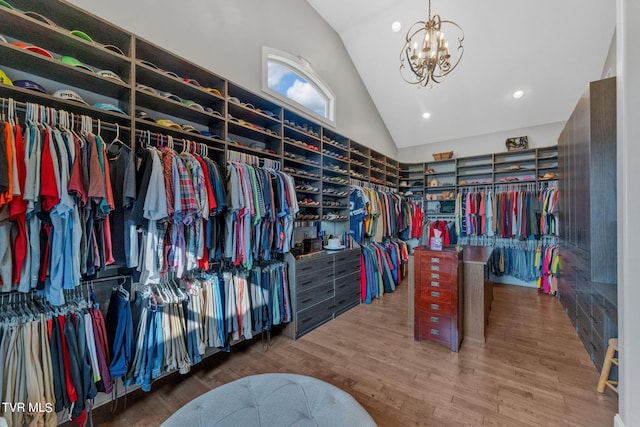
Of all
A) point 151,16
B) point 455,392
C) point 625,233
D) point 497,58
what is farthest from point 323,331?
point 497,58

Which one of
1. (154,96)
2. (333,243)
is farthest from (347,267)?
(154,96)

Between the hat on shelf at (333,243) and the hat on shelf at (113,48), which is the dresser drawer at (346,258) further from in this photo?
the hat on shelf at (113,48)

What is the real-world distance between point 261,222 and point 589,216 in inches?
122

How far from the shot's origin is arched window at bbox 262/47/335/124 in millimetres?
3076

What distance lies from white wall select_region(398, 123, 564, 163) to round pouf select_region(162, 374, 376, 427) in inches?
225

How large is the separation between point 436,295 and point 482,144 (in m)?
4.27

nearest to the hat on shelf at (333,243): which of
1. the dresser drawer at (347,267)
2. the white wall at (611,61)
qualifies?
the dresser drawer at (347,267)

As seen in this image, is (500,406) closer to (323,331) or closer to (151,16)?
(323,331)

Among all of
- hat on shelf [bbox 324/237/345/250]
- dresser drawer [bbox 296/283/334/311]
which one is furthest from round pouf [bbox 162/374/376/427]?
hat on shelf [bbox 324/237/345/250]

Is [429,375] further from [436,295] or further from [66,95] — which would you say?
[66,95]

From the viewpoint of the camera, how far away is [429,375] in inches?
80.9

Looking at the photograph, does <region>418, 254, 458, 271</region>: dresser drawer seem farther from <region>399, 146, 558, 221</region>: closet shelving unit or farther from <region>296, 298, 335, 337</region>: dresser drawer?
<region>399, 146, 558, 221</region>: closet shelving unit

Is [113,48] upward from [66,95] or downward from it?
upward

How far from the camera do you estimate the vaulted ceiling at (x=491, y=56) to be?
3.40 metres
